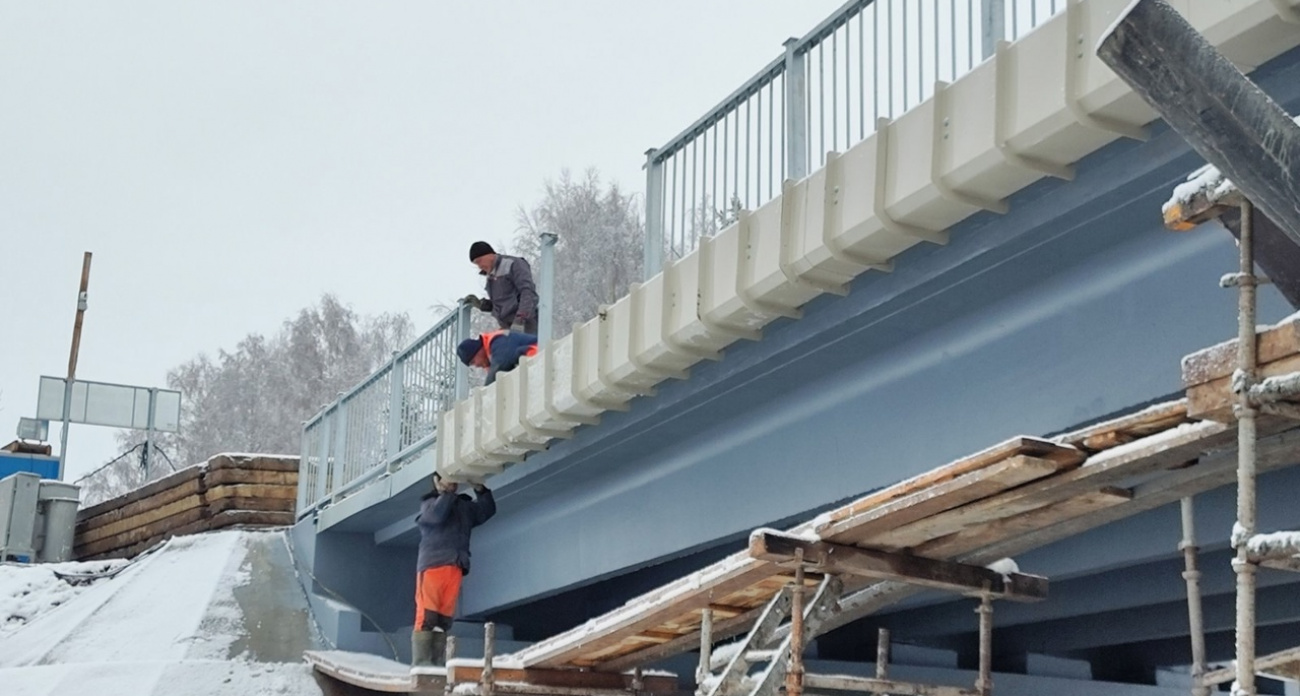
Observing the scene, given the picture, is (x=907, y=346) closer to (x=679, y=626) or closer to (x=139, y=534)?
(x=679, y=626)

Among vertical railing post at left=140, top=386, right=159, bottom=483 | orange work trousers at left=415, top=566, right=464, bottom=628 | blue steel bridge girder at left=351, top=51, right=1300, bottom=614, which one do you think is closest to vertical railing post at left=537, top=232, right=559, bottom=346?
blue steel bridge girder at left=351, top=51, right=1300, bottom=614

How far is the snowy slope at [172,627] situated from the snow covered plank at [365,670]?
9.5 inches

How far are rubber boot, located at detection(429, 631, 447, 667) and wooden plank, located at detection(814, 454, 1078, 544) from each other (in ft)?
24.2

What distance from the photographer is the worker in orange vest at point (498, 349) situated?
516 inches

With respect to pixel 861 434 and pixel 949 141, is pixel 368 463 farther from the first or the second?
pixel 949 141

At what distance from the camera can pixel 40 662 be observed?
52.4 feet

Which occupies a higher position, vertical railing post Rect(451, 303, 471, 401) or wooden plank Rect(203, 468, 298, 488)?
vertical railing post Rect(451, 303, 471, 401)

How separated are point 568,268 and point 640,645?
38.2m

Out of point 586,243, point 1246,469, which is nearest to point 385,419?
point 1246,469

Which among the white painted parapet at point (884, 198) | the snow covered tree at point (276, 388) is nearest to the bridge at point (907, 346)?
the white painted parapet at point (884, 198)

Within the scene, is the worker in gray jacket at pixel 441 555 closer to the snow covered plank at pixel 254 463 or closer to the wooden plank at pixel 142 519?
the snow covered plank at pixel 254 463

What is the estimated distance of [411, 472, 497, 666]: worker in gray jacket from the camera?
13680 millimetres

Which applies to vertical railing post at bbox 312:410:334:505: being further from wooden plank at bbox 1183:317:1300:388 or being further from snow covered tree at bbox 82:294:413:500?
snow covered tree at bbox 82:294:413:500

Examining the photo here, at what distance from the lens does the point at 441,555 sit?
13.7 meters
